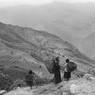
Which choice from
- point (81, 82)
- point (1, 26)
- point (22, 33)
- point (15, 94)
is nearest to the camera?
point (81, 82)

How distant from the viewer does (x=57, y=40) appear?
194 metres

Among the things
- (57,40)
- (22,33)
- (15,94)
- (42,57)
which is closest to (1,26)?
(22,33)

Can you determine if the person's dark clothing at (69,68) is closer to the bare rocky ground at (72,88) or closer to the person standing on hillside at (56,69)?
the person standing on hillside at (56,69)

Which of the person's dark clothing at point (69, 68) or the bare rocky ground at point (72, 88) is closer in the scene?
the bare rocky ground at point (72, 88)

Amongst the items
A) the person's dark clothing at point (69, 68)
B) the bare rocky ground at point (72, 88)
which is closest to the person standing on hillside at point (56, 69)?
the bare rocky ground at point (72, 88)

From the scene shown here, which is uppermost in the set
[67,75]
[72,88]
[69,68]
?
[69,68]

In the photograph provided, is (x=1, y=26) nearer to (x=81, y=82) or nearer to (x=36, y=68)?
(x=36, y=68)

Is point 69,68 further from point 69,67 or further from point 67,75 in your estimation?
point 67,75

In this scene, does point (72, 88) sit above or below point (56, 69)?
below

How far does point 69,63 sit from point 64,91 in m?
2.58

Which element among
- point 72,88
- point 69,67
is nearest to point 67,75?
point 69,67

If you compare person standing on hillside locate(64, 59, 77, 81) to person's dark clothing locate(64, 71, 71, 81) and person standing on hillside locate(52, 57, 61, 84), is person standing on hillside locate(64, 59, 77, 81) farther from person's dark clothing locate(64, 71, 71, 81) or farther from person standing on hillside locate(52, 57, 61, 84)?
person standing on hillside locate(52, 57, 61, 84)

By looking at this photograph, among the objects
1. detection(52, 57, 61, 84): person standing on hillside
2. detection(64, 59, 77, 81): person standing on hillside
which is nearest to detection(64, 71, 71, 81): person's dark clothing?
detection(64, 59, 77, 81): person standing on hillside

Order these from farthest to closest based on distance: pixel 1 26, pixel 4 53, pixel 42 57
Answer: pixel 1 26
pixel 42 57
pixel 4 53
